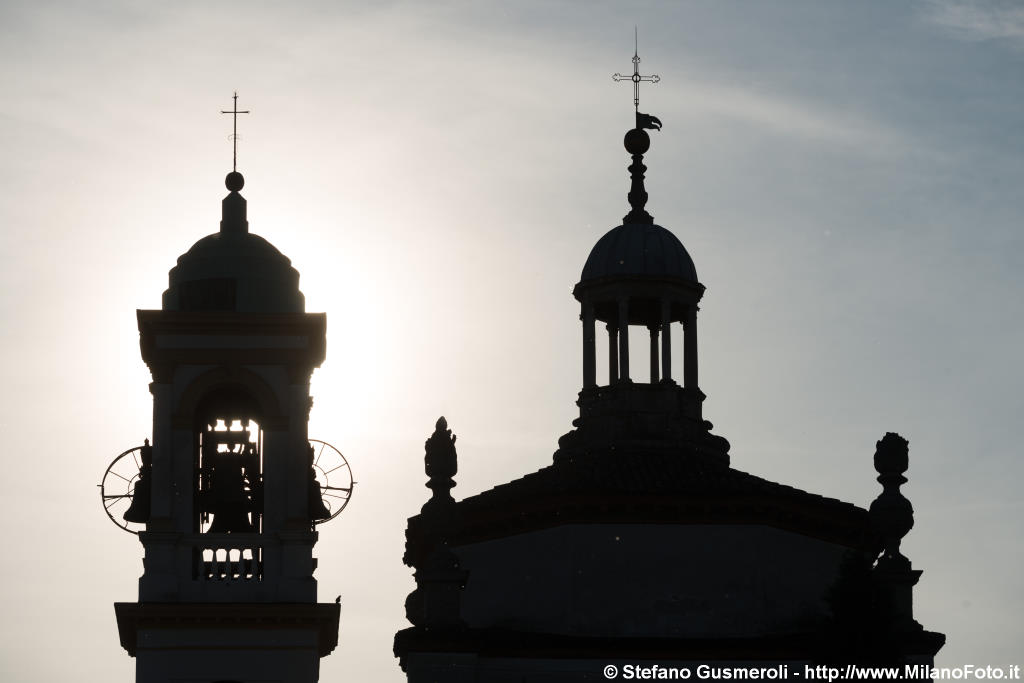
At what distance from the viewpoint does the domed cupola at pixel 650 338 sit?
55219mm

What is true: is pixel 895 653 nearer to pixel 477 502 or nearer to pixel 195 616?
pixel 477 502

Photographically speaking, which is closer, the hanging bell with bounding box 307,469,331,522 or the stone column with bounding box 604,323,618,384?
the hanging bell with bounding box 307,469,331,522

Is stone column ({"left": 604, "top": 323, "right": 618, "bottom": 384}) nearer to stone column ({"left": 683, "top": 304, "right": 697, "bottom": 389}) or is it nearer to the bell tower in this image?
stone column ({"left": 683, "top": 304, "right": 697, "bottom": 389})

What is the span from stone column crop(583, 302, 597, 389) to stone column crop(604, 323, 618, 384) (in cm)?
31

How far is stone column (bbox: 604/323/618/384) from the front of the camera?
56.2m

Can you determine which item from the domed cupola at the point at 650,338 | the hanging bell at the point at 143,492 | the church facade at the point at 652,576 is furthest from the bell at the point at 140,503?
the domed cupola at the point at 650,338

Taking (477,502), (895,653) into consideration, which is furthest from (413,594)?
(895,653)

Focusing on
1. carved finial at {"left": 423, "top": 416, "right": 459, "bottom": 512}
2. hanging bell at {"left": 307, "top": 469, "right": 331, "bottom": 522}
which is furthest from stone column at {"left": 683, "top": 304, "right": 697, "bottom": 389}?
hanging bell at {"left": 307, "top": 469, "right": 331, "bottom": 522}

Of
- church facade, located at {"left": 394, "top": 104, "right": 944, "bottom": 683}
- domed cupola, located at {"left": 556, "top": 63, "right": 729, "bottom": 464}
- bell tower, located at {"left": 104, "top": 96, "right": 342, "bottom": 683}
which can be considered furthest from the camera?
domed cupola, located at {"left": 556, "top": 63, "right": 729, "bottom": 464}

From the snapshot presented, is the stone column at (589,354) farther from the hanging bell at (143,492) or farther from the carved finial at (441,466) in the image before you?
the hanging bell at (143,492)

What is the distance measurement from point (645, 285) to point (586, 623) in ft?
27.6

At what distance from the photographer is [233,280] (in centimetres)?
4944

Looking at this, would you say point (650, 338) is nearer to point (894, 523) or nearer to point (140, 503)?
point (894, 523)

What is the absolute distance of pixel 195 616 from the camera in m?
46.7
